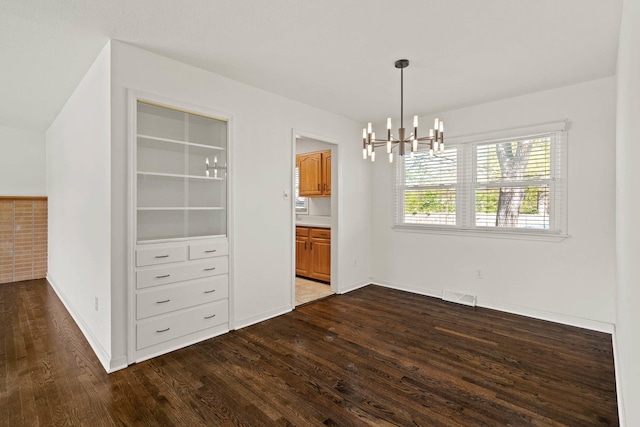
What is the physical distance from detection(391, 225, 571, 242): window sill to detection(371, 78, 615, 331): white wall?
2.2 inches

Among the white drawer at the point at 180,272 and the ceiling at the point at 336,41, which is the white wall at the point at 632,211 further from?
the white drawer at the point at 180,272

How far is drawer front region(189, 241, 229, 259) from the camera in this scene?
10.2 ft

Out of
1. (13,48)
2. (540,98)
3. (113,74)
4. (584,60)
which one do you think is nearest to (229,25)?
(113,74)

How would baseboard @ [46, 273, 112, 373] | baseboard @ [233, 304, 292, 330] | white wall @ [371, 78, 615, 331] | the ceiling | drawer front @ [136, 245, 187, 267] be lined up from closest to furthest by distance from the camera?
the ceiling → baseboard @ [46, 273, 112, 373] → drawer front @ [136, 245, 187, 267] → white wall @ [371, 78, 615, 331] → baseboard @ [233, 304, 292, 330]

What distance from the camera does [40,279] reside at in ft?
18.5

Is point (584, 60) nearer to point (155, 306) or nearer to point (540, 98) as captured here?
point (540, 98)

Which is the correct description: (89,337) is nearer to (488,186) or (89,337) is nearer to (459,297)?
(459,297)

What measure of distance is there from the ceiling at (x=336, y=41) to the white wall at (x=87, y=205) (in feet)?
1.11

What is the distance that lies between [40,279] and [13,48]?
449 cm

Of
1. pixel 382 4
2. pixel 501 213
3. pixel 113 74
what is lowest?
pixel 501 213

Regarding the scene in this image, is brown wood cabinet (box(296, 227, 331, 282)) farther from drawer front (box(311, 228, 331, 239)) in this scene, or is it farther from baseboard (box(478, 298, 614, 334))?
baseboard (box(478, 298, 614, 334))

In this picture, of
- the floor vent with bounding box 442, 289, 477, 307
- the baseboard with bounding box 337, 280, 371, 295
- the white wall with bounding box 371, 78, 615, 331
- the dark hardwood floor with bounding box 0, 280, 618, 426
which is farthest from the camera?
the baseboard with bounding box 337, 280, 371, 295

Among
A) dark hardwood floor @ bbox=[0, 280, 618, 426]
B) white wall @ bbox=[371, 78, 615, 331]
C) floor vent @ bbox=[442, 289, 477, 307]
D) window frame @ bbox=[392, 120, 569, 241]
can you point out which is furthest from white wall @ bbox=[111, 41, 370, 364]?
floor vent @ bbox=[442, 289, 477, 307]

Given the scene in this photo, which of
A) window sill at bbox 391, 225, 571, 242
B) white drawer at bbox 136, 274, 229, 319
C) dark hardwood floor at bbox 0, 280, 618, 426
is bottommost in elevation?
dark hardwood floor at bbox 0, 280, 618, 426
